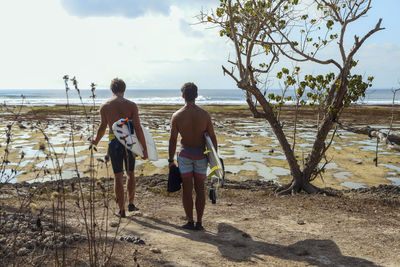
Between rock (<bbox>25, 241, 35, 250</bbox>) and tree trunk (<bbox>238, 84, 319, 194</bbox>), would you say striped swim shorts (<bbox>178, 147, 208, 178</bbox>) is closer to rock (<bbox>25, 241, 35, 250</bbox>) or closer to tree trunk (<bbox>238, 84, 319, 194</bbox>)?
rock (<bbox>25, 241, 35, 250</bbox>)

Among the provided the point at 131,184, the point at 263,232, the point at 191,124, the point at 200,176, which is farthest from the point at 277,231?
→ the point at 131,184

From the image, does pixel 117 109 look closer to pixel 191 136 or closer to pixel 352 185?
pixel 191 136

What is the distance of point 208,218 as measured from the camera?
5738 mm

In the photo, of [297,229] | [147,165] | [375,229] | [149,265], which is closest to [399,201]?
[375,229]

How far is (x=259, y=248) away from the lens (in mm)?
4449

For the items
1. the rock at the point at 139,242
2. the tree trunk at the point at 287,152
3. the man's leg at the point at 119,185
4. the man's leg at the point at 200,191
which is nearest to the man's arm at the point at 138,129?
the man's leg at the point at 119,185

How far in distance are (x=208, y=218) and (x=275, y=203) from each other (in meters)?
1.78

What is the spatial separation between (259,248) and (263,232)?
688mm

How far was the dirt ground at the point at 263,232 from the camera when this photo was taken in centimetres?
402

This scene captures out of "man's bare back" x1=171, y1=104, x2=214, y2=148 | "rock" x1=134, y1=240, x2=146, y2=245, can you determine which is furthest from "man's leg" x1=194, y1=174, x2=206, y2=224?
"rock" x1=134, y1=240, x2=146, y2=245

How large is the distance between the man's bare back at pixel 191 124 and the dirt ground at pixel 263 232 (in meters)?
1.35

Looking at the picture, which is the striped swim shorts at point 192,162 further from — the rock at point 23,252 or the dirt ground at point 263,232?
the rock at point 23,252

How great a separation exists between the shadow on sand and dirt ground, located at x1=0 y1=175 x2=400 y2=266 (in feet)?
0.04

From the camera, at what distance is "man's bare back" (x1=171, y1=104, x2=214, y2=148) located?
4738 mm
